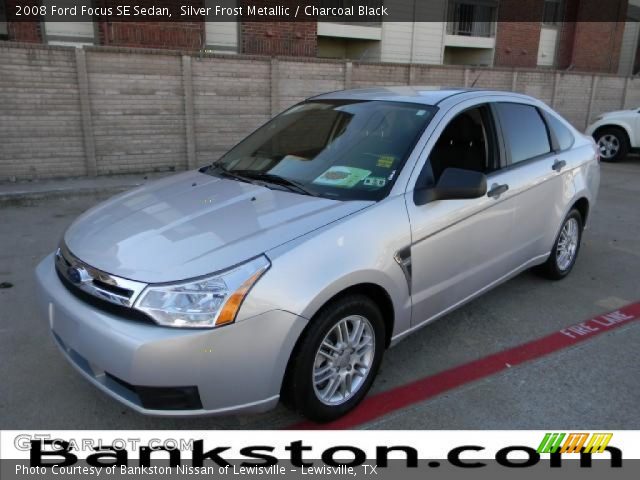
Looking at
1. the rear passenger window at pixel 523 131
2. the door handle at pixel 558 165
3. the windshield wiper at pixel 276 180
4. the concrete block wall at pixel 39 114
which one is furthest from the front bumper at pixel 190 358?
the concrete block wall at pixel 39 114

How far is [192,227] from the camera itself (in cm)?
268

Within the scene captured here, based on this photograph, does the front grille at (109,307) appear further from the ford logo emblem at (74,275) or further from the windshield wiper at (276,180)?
the windshield wiper at (276,180)

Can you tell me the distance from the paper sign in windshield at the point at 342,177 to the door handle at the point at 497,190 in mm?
920

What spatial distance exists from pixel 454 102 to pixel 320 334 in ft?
6.18

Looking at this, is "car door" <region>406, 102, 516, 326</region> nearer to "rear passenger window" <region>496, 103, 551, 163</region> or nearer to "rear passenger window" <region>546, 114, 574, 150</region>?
"rear passenger window" <region>496, 103, 551, 163</region>

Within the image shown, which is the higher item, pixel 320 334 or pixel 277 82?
pixel 277 82

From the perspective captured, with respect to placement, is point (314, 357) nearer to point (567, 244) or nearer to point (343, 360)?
point (343, 360)

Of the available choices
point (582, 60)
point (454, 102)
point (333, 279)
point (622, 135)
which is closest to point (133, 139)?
point (454, 102)

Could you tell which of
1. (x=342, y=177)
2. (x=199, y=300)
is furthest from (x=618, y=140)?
(x=199, y=300)

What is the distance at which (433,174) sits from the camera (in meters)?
3.20

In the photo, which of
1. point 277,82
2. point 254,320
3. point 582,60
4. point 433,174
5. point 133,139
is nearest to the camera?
point 254,320

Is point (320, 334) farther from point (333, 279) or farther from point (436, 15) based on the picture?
point (436, 15)

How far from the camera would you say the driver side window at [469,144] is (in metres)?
3.35

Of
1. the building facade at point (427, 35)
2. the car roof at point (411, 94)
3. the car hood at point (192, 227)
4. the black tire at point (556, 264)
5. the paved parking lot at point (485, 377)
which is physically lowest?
the paved parking lot at point (485, 377)
